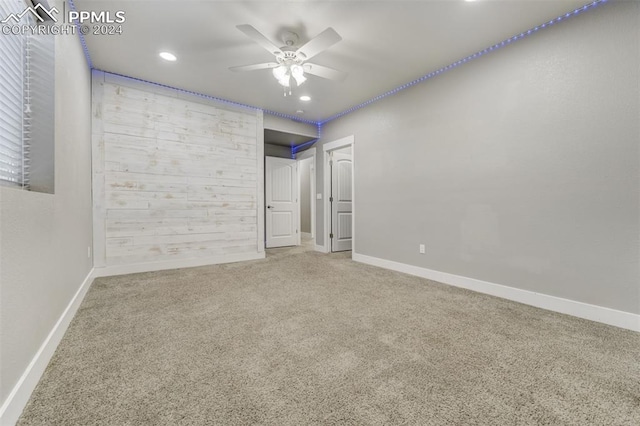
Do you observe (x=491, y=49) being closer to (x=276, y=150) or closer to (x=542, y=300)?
(x=542, y=300)

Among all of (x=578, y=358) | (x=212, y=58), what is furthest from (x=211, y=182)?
(x=578, y=358)

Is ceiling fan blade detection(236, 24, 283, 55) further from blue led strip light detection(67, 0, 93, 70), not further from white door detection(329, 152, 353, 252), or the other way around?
white door detection(329, 152, 353, 252)

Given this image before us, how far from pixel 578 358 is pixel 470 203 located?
1.74 metres

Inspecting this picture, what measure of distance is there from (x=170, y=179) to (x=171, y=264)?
1.28 meters

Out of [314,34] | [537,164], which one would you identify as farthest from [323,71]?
[537,164]

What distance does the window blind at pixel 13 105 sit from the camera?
4.19ft

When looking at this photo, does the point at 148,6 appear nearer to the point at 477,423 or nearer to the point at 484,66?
the point at 484,66

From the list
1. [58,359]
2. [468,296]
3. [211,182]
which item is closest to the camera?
[58,359]

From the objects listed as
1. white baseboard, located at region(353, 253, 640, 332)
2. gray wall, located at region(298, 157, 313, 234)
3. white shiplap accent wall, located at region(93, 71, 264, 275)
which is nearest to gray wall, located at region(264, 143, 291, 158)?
gray wall, located at region(298, 157, 313, 234)

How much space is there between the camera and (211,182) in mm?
4266

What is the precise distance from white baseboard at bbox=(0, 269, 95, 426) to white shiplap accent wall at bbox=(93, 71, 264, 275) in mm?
1796

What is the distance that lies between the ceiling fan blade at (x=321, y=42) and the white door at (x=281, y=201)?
3.79 meters

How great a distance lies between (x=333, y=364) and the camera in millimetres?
1525

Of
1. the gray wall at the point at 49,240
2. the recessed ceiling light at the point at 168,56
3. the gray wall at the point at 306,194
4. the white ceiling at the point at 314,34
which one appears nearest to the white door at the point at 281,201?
the gray wall at the point at 306,194
